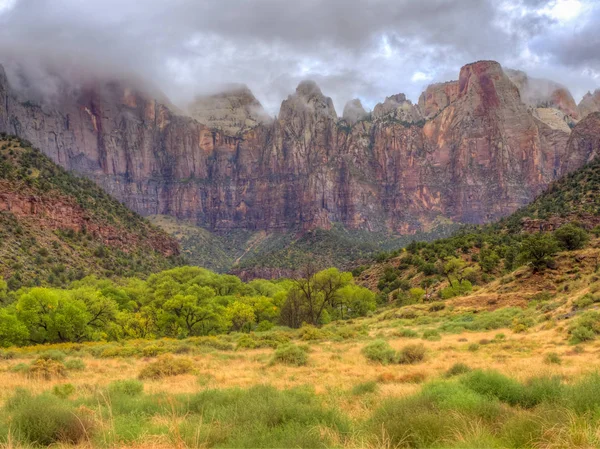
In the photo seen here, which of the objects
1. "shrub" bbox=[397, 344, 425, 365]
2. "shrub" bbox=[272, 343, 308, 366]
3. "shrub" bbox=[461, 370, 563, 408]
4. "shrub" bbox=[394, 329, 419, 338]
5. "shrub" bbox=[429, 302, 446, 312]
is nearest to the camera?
"shrub" bbox=[461, 370, 563, 408]

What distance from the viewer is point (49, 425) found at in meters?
6.53

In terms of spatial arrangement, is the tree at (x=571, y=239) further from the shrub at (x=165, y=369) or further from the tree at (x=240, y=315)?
the shrub at (x=165, y=369)

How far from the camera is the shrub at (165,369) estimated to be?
49.9 feet

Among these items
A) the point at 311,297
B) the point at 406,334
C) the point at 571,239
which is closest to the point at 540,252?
the point at 571,239

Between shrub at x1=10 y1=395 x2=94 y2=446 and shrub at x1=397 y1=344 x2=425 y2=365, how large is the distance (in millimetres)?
12173

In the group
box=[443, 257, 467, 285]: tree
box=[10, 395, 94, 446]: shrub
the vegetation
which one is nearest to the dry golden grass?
box=[10, 395, 94, 446]: shrub

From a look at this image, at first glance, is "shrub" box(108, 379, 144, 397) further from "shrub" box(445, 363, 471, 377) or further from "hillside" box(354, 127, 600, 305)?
"hillside" box(354, 127, 600, 305)

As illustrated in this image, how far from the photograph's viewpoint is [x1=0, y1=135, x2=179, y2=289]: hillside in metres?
63.5

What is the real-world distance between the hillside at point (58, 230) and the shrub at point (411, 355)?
57.0 meters

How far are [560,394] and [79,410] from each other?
878 centimetres

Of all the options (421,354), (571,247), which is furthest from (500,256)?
(421,354)

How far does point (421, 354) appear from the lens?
16625mm

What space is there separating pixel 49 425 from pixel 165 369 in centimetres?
954

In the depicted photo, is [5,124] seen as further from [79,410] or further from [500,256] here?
[79,410]
